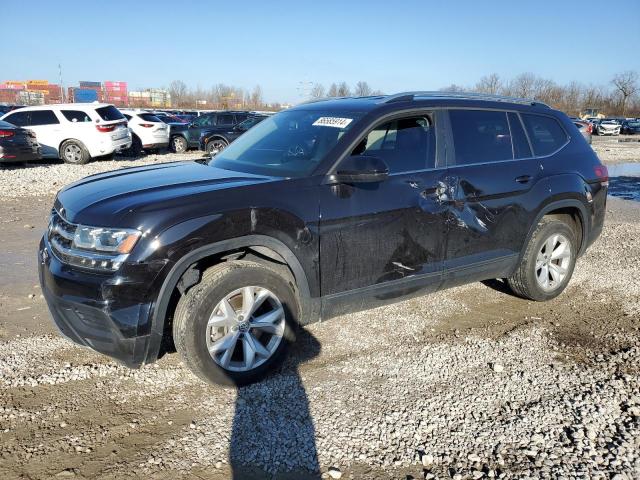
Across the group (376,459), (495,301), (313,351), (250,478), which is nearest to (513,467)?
(376,459)

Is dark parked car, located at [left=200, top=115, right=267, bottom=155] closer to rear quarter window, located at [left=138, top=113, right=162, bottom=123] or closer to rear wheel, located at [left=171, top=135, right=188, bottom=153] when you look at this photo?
rear quarter window, located at [left=138, top=113, right=162, bottom=123]

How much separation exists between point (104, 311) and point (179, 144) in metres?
18.4

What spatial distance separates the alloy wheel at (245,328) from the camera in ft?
10.8

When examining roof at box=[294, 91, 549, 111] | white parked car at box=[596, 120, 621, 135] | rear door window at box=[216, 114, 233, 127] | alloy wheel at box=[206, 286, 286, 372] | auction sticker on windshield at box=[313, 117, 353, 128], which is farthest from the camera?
white parked car at box=[596, 120, 621, 135]

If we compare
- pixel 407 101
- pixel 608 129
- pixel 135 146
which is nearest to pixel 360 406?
pixel 407 101

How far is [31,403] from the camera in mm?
3244

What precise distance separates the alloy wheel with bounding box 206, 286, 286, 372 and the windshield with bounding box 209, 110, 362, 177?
92 centimetres

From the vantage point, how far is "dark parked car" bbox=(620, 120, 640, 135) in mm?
46906

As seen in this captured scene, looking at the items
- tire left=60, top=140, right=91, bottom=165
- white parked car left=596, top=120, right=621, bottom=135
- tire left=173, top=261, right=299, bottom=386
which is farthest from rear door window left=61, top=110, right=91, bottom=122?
white parked car left=596, top=120, right=621, bottom=135

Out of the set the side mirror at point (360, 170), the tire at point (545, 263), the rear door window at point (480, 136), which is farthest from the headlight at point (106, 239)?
the tire at point (545, 263)

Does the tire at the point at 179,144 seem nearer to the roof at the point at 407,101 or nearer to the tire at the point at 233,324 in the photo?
the roof at the point at 407,101

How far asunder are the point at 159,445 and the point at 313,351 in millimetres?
1475

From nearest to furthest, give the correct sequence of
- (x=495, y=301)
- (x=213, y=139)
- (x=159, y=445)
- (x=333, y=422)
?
(x=159, y=445), (x=333, y=422), (x=495, y=301), (x=213, y=139)

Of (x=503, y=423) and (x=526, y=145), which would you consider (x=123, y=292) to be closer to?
(x=503, y=423)
